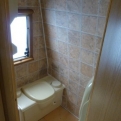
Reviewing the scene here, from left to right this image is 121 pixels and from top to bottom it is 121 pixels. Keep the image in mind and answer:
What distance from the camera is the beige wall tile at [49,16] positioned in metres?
A: 1.84

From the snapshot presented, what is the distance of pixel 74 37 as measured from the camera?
171cm

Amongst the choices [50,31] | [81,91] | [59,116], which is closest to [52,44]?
[50,31]

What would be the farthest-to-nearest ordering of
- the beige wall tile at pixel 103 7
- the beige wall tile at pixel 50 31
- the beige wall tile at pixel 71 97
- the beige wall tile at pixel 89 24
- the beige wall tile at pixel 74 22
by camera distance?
the beige wall tile at pixel 71 97
the beige wall tile at pixel 50 31
the beige wall tile at pixel 74 22
the beige wall tile at pixel 89 24
the beige wall tile at pixel 103 7

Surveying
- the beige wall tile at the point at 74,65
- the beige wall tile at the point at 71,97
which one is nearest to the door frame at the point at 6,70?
the beige wall tile at the point at 74,65

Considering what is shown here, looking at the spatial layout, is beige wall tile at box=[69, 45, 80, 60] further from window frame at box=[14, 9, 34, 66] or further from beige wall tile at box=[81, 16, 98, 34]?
window frame at box=[14, 9, 34, 66]

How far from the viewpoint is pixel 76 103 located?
2.05 metres

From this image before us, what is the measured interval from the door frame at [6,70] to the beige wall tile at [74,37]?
98cm

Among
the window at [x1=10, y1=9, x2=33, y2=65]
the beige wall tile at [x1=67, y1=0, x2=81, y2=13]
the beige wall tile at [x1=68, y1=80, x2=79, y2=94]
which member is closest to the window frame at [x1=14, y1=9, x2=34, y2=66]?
the window at [x1=10, y1=9, x2=33, y2=65]

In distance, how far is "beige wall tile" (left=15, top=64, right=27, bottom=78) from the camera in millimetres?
1984

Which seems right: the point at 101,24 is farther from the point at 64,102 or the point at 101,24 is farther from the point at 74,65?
the point at 64,102

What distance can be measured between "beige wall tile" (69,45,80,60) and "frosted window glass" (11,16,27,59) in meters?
0.67

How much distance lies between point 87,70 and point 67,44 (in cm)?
41

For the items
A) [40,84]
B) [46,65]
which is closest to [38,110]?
[40,84]

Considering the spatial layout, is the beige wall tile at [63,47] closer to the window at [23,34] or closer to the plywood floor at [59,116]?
the window at [23,34]
